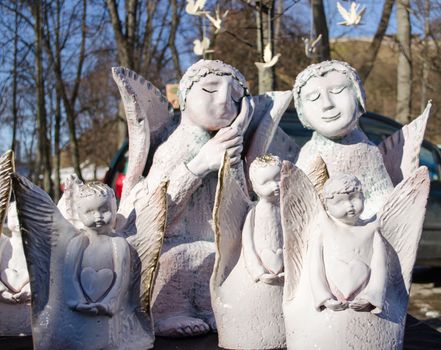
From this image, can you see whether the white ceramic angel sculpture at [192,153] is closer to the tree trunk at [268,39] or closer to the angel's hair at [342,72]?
the angel's hair at [342,72]

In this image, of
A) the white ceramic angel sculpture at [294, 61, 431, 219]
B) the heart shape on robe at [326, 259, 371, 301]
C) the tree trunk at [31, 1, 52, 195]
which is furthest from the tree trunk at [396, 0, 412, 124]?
the heart shape on robe at [326, 259, 371, 301]

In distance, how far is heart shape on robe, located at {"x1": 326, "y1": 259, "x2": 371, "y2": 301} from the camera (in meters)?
1.37

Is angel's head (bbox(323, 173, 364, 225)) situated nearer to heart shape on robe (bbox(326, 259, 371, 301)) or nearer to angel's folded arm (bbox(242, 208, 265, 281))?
heart shape on robe (bbox(326, 259, 371, 301))

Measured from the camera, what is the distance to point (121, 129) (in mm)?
7398

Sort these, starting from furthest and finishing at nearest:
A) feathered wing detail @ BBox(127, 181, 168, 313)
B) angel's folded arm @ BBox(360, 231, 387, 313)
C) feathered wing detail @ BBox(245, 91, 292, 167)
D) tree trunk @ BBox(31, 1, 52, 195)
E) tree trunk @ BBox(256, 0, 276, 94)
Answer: tree trunk @ BBox(31, 1, 52, 195)
tree trunk @ BBox(256, 0, 276, 94)
feathered wing detail @ BBox(245, 91, 292, 167)
feathered wing detail @ BBox(127, 181, 168, 313)
angel's folded arm @ BBox(360, 231, 387, 313)

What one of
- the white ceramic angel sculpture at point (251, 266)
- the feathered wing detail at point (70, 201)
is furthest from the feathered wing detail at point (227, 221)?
the feathered wing detail at point (70, 201)

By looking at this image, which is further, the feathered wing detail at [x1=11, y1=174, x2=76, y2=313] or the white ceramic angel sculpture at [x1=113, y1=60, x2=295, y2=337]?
the white ceramic angel sculpture at [x1=113, y1=60, x2=295, y2=337]

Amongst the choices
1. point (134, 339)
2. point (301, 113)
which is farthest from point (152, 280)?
point (301, 113)

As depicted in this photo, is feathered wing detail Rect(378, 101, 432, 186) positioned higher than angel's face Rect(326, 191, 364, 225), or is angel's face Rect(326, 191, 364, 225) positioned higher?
feathered wing detail Rect(378, 101, 432, 186)

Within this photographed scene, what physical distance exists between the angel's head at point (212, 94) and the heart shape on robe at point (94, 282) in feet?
1.91

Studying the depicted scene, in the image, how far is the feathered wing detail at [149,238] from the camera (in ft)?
5.17

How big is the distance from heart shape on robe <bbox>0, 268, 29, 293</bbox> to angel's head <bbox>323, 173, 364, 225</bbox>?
86 cm

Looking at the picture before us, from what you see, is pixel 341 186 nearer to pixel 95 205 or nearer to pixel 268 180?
pixel 268 180

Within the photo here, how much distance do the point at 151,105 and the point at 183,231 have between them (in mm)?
383
